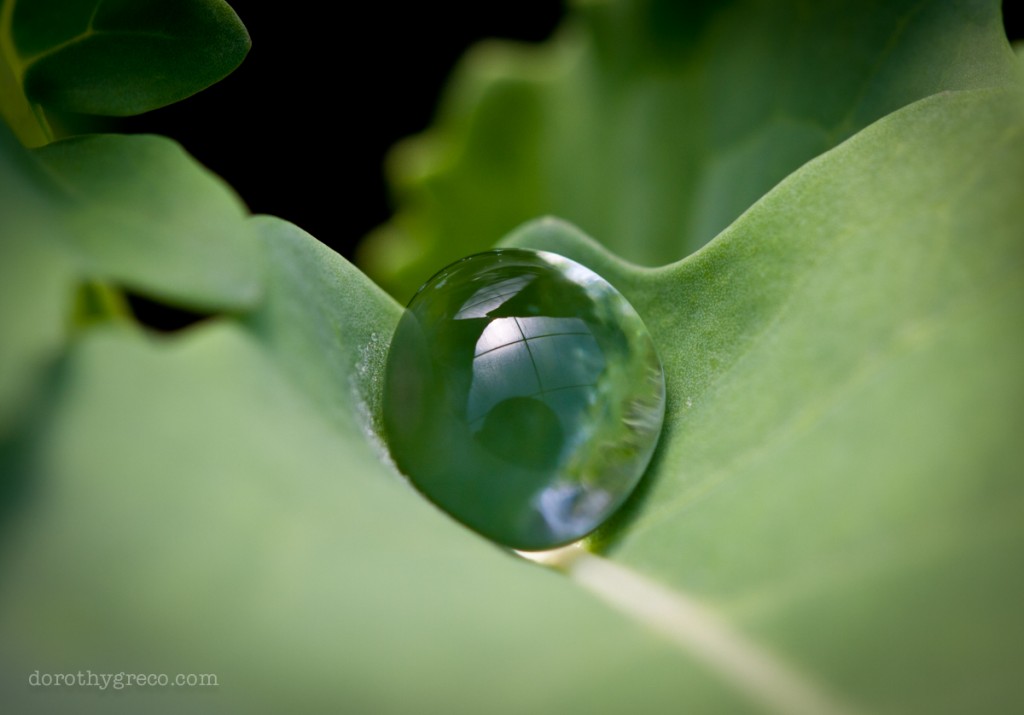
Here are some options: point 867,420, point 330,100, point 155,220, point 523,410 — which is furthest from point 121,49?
point 330,100

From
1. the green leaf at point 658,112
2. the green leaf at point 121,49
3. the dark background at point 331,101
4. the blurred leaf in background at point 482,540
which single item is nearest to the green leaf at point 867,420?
the blurred leaf in background at point 482,540

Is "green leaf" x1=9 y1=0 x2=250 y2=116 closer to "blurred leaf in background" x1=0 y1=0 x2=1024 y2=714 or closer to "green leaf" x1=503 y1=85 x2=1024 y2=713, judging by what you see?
"blurred leaf in background" x1=0 y1=0 x2=1024 y2=714

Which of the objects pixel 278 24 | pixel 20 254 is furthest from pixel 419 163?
pixel 20 254

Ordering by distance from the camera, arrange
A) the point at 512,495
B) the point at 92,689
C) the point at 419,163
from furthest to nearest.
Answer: the point at 419,163 < the point at 512,495 < the point at 92,689

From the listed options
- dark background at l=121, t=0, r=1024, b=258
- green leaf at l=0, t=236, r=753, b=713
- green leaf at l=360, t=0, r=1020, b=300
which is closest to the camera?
green leaf at l=0, t=236, r=753, b=713

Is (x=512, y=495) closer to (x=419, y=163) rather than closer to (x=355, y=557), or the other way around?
(x=355, y=557)

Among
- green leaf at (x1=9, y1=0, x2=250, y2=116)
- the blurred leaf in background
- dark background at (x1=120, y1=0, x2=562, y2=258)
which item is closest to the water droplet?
the blurred leaf in background
